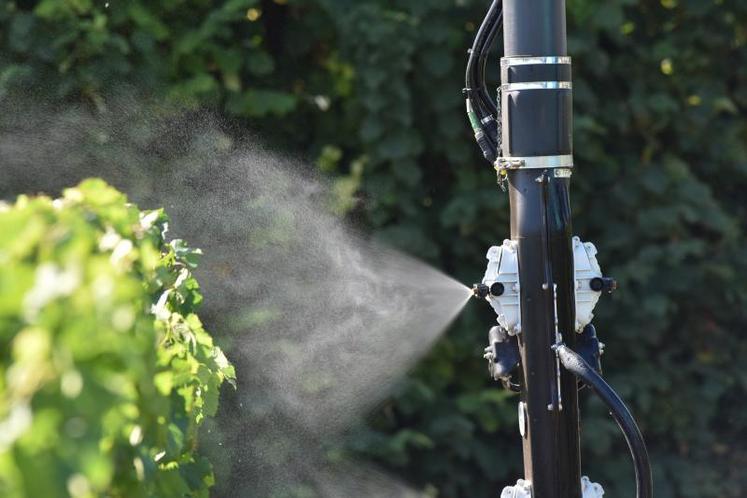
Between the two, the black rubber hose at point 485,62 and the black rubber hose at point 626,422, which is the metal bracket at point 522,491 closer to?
the black rubber hose at point 626,422

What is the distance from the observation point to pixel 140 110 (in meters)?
4.09

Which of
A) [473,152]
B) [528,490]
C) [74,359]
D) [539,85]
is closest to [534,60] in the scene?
[539,85]

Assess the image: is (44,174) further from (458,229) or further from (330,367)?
(458,229)

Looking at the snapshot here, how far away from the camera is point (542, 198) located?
2438 millimetres

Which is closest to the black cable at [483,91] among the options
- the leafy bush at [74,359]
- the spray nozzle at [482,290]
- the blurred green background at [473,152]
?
the spray nozzle at [482,290]

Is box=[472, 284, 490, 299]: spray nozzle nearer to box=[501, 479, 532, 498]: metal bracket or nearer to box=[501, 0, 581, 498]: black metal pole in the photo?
box=[501, 0, 581, 498]: black metal pole

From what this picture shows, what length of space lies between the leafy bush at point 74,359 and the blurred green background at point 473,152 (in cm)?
258

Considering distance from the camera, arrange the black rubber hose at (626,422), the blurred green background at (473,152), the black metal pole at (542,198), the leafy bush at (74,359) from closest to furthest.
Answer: the leafy bush at (74,359) → the black rubber hose at (626,422) → the black metal pole at (542,198) → the blurred green background at (473,152)

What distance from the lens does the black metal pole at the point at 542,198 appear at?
2.43m

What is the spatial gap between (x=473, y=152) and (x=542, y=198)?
7.84ft

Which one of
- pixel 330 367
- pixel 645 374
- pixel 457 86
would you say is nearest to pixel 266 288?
pixel 330 367

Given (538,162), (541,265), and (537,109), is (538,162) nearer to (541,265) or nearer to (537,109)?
(537,109)

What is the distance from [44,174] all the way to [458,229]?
1784mm

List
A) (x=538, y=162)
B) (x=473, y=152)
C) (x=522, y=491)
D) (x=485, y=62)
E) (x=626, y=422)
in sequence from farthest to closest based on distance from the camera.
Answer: (x=473, y=152) < (x=485, y=62) < (x=522, y=491) < (x=538, y=162) < (x=626, y=422)
